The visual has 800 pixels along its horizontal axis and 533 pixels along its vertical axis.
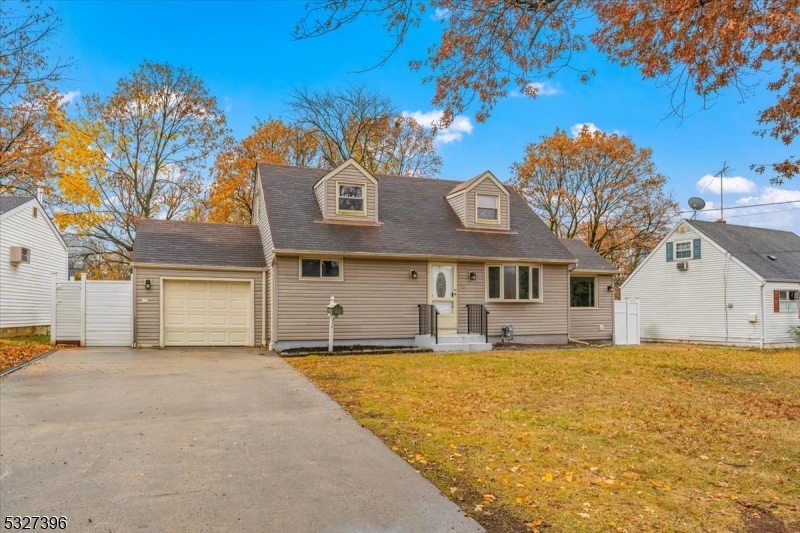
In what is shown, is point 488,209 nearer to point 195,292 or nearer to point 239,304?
point 239,304

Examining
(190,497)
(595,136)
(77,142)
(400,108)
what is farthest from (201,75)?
(190,497)

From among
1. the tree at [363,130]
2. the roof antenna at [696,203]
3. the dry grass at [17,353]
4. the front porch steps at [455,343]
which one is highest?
the tree at [363,130]

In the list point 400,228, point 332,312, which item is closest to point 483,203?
point 400,228

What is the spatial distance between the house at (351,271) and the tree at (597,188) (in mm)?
13129

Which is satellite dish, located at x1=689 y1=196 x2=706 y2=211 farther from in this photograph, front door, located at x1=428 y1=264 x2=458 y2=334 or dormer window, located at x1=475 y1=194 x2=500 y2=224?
front door, located at x1=428 y1=264 x2=458 y2=334

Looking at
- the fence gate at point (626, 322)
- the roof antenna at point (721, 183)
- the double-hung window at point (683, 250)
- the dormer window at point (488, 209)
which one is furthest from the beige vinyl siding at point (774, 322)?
the dormer window at point (488, 209)

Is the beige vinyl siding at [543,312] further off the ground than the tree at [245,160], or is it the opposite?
the tree at [245,160]

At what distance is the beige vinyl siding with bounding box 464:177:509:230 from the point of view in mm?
16719

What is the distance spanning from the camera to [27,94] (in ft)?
A: 55.8

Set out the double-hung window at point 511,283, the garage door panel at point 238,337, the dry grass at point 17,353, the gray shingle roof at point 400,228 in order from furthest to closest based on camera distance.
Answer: the double-hung window at point 511,283 → the garage door panel at point 238,337 → the gray shingle roof at point 400,228 → the dry grass at point 17,353

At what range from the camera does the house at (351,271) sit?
13.8m

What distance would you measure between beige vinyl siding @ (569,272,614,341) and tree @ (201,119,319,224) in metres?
15.0

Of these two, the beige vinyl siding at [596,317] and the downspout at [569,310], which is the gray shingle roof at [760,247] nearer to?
the beige vinyl siding at [596,317]

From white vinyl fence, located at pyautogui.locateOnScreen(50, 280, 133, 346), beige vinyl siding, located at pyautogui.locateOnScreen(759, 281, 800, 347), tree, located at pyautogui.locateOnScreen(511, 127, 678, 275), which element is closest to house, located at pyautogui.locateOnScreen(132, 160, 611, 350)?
white vinyl fence, located at pyautogui.locateOnScreen(50, 280, 133, 346)
